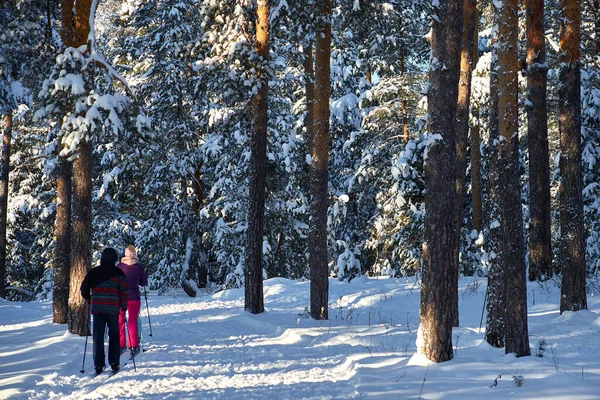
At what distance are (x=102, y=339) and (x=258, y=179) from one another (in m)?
7.27

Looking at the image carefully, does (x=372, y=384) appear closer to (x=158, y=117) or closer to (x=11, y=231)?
(x=158, y=117)

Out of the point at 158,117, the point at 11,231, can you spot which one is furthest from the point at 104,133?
the point at 11,231

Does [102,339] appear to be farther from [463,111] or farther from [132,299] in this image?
[463,111]

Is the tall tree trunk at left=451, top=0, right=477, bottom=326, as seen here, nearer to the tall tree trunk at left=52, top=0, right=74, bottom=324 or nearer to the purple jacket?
the purple jacket

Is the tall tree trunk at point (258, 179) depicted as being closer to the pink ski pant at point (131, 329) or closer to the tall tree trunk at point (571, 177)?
the pink ski pant at point (131, 329)

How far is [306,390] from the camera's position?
6.82 meters

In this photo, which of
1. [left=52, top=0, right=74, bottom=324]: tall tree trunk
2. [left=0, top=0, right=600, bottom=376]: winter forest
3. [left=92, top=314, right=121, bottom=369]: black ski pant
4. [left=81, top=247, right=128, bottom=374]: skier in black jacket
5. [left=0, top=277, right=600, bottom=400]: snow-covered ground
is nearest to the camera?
[left=0, top=277, right=600, bottom=400]: snow-covered ground

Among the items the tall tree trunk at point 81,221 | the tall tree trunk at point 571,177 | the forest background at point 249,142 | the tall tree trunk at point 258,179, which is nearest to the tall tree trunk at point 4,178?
the forest background at point 249,142

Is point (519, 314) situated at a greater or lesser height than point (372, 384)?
greater

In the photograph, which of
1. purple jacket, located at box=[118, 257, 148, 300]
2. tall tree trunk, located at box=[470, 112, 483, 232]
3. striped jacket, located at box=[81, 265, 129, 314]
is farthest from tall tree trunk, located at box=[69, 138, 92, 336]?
tall tree trunk, located at box=[470, 112, 483, 232]

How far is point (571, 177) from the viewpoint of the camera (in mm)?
11656

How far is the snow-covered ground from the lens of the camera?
21.4 feet

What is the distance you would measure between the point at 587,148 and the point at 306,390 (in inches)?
651

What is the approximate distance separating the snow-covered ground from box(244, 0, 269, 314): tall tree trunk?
2.48 feet
